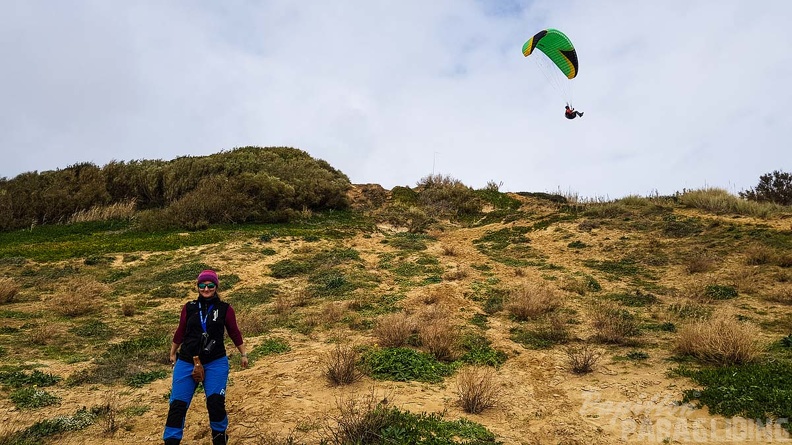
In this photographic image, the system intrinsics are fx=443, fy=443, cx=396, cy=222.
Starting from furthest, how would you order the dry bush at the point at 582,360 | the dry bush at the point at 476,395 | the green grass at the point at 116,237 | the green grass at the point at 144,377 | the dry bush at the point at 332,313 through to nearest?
the green grass at the point at 116,237 → the dry bush at the point at 332,313 → the dry bush at the point at 582,360 → the green grass at the point at 144,377 → the dry bush at the point at 476,395

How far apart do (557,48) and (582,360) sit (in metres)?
16.8

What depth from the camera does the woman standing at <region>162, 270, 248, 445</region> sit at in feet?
14.8

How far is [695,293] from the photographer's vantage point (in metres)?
10.2

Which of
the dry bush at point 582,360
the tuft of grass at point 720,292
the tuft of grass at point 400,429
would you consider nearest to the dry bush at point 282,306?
the tuft of grass at point 400,429

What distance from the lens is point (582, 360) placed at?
669 cm

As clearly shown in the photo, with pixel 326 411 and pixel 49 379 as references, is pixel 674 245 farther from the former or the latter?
pixel 49 379

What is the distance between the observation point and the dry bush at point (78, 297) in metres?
9.84

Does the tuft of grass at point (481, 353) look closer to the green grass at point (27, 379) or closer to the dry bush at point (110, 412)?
the dry bush at point (110, 412)

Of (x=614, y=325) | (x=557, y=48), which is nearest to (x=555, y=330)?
(x=614, y=325)

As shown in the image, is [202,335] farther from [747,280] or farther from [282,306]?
[747,280]

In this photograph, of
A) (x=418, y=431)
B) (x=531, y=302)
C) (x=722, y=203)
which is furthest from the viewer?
(x=722, y=203)

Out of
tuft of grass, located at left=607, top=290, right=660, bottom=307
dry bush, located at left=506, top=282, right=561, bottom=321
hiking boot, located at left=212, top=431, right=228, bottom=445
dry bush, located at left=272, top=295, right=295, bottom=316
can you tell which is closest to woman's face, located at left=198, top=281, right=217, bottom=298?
hiking boot, located at left=212, top=431, right=228, bottom=445

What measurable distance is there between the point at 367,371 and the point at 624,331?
15.6ft

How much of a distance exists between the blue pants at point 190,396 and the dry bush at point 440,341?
11.6 feet
